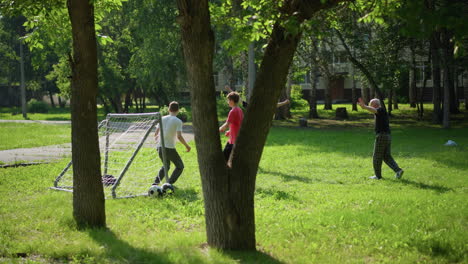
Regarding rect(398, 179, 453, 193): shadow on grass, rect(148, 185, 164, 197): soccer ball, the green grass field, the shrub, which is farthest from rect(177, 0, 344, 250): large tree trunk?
the shrub

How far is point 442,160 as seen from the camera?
13977 mm

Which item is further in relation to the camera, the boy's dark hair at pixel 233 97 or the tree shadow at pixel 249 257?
the boy's dark hair at pixel 233 97

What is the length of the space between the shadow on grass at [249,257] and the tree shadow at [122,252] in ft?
2.29

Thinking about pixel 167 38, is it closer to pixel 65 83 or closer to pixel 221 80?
pixel 65 83

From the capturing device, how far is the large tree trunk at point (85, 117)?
6586mm

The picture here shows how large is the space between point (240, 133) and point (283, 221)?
2.06 meters

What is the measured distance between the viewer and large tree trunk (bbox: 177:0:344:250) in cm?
550

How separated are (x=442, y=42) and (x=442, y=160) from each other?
45.8 feet

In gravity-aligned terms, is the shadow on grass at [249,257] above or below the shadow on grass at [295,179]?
above

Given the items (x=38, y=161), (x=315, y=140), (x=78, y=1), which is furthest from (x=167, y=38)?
(x=78, y=1)

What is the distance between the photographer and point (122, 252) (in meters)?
5.70

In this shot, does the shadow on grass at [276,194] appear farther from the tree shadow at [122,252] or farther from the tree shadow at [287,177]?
the tree shadow at [122,252]

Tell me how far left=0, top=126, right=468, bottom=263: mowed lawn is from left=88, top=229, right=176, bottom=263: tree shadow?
0.5 inches

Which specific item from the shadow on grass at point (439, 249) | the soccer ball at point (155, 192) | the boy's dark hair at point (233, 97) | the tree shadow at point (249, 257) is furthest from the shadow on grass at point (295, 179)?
the tree shadow at point (249, 257)
